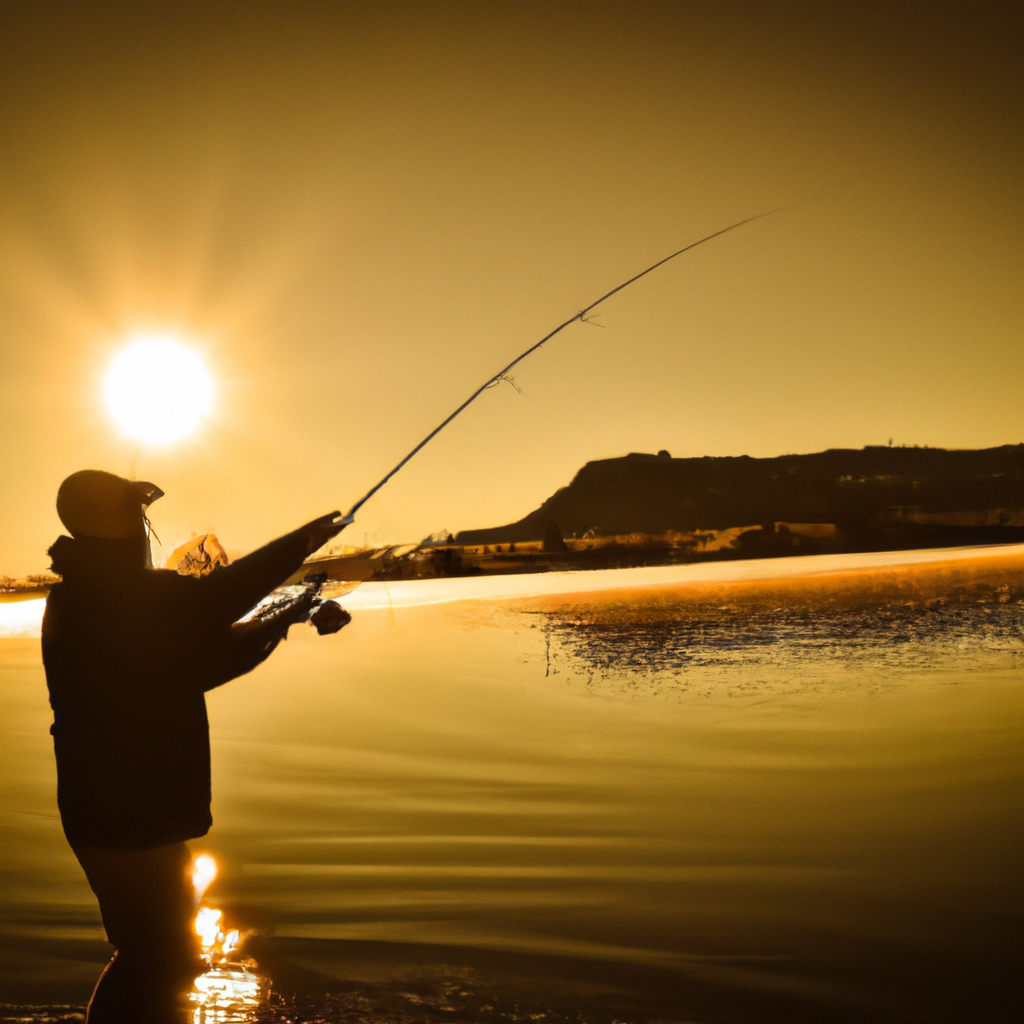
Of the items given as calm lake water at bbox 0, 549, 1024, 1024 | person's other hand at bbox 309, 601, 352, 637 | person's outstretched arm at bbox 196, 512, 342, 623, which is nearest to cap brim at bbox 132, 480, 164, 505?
person's outstretched arm at bbox 196, 512, 342, 623

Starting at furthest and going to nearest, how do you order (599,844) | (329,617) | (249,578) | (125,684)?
(599,844) → (329,617) → (249,578) → (125,684)

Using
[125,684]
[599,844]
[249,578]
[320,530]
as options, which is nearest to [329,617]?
[320,530]

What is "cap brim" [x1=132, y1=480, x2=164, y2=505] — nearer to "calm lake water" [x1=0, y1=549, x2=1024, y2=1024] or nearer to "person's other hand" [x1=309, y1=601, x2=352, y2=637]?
"person's other hand" [x1=309, y1=601, x2=352, y2=637]

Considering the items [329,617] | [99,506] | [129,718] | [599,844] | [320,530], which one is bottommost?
[599,844]

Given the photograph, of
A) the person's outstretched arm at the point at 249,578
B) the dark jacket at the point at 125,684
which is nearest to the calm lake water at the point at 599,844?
the dark jacket at the point at 125,684

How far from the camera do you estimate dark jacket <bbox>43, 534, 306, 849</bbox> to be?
220cm

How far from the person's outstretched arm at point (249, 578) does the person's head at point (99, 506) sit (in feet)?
0.80

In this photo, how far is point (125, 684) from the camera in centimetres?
221

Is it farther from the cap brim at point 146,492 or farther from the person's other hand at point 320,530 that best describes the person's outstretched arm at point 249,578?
the cap brim at point 146,492

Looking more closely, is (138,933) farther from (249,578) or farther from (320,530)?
(320,530)

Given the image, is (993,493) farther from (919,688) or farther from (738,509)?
(919,688)

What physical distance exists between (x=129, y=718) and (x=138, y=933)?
55 centimetres

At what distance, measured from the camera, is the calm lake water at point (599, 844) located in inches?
132

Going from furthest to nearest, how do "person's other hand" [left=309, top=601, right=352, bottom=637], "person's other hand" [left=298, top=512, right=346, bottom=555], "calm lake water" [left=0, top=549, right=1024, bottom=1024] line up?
1. "calm lake water" [left=0, top=549, right=1024, bottom=1024]
2. "person's other hand" [left=309, top=601, right=352, bottom=637]
3. "person's other hand" [left=298, top=512, right=346, bottom=555]
